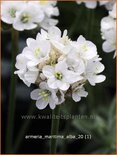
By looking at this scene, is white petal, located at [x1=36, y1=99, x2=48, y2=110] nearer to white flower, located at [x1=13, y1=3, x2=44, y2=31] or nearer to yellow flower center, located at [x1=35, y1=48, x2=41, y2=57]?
yellow flower center, located at [x1=35, y1=48, x2=41, y2=57]

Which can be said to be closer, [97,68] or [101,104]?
[97,68]

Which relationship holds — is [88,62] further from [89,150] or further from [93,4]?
[89,150]

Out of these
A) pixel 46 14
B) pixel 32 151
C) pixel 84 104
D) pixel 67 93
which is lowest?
pixel 32 151

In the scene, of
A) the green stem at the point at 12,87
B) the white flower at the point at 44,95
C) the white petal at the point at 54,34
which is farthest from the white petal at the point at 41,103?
the green stem at the point at 12,87

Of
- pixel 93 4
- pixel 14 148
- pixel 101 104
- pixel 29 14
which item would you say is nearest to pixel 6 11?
pixel 29 14

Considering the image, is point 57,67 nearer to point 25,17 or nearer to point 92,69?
point 92,69

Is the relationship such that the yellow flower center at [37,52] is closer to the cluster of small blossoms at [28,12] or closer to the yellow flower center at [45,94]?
the yellow flower center at [45,94]

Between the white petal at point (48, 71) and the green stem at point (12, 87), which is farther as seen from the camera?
the green stem at point (12, 87)
